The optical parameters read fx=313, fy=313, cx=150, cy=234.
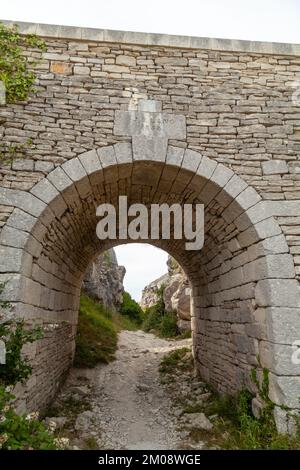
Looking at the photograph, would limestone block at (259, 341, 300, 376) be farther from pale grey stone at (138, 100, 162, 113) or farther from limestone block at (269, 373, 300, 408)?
pale grey stone at (138, 100, 162, 113)

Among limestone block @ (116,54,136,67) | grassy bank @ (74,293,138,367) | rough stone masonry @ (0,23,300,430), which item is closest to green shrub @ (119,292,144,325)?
grassy bank @ (74,293,138,367)

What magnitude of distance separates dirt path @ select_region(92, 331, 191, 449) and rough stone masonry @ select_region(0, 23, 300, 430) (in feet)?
3.37

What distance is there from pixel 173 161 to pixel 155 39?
201 centimetres

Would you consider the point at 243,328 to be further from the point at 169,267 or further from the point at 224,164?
the point at 169,267

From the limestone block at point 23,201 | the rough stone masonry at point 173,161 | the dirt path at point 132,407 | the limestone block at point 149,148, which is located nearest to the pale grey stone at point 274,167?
the rough stone masonry at point 173,161

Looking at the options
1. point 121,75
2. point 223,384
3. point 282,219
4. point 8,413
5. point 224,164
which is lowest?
point 223,384

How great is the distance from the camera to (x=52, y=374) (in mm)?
5277

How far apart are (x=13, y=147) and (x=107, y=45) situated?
2.10 meters

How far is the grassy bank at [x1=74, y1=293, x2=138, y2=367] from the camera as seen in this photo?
8.02 metres

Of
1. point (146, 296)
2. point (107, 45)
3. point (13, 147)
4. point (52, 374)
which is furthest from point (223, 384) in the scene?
point (146, 296)

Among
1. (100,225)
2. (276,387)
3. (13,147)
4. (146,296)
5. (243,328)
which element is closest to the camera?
(276,387)

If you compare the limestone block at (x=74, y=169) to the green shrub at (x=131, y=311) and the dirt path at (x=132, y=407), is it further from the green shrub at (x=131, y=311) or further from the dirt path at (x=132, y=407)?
the green shrub at (x=131, y=311)

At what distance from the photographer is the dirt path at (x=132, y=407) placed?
4184 mm

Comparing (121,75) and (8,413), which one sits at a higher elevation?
(121,75)
